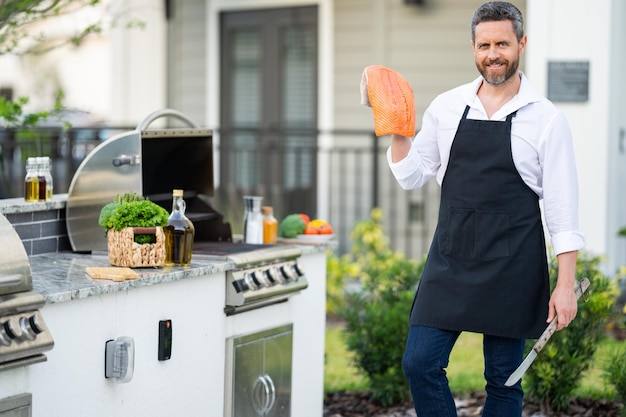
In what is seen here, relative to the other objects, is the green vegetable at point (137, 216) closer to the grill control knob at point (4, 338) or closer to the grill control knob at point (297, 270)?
the grill control knob at point (297, 270)

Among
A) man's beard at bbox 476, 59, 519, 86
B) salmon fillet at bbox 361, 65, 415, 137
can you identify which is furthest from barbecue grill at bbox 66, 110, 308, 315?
man's beard at bbox 476, 59, 519, 86

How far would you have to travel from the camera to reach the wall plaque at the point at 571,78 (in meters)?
8.35

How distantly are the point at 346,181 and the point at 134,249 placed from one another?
21.4ft

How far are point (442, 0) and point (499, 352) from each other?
21.2 ft

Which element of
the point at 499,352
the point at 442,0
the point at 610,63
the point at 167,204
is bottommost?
the point at 499,352

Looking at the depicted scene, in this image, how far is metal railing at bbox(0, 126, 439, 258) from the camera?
10.2 meters

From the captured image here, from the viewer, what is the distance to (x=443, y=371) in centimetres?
401

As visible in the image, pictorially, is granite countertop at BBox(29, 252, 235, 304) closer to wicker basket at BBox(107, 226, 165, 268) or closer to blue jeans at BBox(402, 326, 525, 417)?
wicker basket at BBox(107, 226, 165, 268)

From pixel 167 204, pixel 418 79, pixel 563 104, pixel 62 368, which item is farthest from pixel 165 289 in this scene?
pixel 418 79

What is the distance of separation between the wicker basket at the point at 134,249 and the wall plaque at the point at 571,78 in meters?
4.86

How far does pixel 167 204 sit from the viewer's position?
16.7ft

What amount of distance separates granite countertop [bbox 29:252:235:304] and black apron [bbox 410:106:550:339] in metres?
0.91

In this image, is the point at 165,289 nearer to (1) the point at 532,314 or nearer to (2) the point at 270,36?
(1) the point at 532,314

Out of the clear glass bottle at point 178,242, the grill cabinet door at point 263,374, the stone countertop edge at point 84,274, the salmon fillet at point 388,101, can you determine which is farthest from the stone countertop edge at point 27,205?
the salmon fillet at point 388,101
